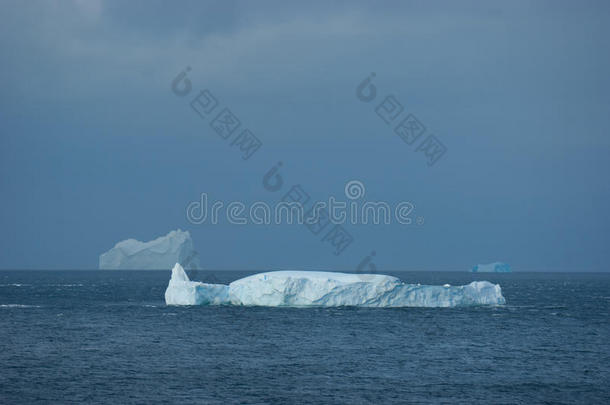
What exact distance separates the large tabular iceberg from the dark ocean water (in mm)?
1418

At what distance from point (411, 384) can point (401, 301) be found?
105ft

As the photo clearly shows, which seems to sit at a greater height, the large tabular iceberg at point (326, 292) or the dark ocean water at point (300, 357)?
the large tabular iceberg at point (326, 292)

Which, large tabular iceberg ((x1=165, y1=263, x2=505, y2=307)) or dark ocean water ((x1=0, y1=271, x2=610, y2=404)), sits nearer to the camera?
dark ocean water ((x1=0, y1=271, x2=610, y2=404))

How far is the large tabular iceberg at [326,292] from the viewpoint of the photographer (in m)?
61.3

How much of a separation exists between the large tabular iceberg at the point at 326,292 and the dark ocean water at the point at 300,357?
1418mm

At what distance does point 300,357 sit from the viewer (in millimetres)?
39281

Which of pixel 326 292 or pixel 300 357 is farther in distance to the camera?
pixel 326 292

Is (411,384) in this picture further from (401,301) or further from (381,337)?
(401,301)

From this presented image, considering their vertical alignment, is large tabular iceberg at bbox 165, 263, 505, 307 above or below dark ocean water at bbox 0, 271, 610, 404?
above

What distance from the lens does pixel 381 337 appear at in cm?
4812

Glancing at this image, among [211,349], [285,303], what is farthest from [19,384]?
[285,303]

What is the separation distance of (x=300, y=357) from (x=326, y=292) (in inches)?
905

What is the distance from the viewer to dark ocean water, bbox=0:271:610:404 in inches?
1145

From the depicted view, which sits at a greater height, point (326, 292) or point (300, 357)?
point (326, 292)
